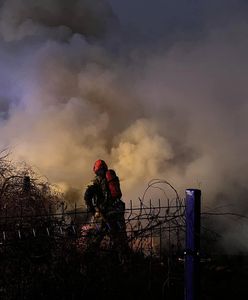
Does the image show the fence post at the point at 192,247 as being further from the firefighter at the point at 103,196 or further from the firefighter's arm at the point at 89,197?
the firefighter's arm at the point at 89,197

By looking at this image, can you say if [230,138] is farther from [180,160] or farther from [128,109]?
[128,109]

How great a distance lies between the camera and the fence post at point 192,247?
3990 millimetres

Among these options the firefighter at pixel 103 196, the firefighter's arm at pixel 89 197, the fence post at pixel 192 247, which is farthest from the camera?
the firefighter's arm at pixel 89 197

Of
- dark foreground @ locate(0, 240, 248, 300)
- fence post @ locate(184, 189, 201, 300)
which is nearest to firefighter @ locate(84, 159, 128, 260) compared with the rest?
dark foreground @ locate(0, 240, 248, 300)

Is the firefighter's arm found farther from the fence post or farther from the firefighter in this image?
the fence post

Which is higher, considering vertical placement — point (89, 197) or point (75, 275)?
point (89, 197)

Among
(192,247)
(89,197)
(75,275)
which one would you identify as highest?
(89,197)

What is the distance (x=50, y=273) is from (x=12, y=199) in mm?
1297

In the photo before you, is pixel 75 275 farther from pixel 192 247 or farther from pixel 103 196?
pixel 103 196

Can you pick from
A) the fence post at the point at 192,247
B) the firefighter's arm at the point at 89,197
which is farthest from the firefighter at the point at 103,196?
the fence post at the point at 192,247

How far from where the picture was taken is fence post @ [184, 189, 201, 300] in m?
3.99

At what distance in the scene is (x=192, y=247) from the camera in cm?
400

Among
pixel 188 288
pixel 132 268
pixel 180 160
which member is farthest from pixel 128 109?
pixel 188 288

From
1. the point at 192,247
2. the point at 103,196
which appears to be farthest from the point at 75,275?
the point at 103,196
